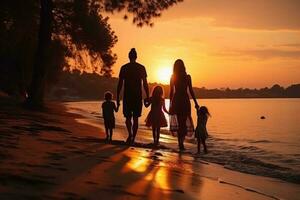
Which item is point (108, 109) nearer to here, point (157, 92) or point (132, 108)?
point (157, 92)

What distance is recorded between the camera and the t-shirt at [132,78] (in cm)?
1098

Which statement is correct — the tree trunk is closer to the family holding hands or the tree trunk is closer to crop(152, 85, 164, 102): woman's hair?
the family holding hands

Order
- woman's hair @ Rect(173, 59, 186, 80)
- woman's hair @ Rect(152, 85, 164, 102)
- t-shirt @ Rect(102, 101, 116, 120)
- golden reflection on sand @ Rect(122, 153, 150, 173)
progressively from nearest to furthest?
golden reflection on sand @ Rect(122, 153, 150, 173), woman's hair @ Rect(173, 59, 186, 80), t-shirt @ Rect(102, 101, 116, 120), woman's hair @ Rect(152, 85, 164, 102)

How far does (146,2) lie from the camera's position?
2127cm

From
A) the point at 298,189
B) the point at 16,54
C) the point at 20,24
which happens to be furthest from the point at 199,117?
the point at 16,54

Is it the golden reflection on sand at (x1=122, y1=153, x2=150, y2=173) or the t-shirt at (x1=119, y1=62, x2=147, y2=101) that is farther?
the t-shirt at (x1=119, y1=62, x2=147, y2=101)

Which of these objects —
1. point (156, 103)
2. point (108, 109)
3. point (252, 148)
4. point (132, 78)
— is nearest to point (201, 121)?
point (156, 103)

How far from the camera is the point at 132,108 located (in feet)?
35.8

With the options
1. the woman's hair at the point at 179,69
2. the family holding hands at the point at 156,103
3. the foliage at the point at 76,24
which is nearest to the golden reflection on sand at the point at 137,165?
the family holding hands at the point at 156,103

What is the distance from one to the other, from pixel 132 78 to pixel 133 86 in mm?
195

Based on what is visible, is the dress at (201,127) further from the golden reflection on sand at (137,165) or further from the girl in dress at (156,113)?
the golden reflection on sand at (137,165)

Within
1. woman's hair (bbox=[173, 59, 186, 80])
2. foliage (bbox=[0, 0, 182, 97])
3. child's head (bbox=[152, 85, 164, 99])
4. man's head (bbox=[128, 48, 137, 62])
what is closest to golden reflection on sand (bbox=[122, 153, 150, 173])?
man's head (bbox=[128, 48, 137, 62])

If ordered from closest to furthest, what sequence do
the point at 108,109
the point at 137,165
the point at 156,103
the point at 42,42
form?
the point at 137,165, the point at 108,109, the point at 156,103, the point at 42,42

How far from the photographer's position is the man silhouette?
10.9 metres
